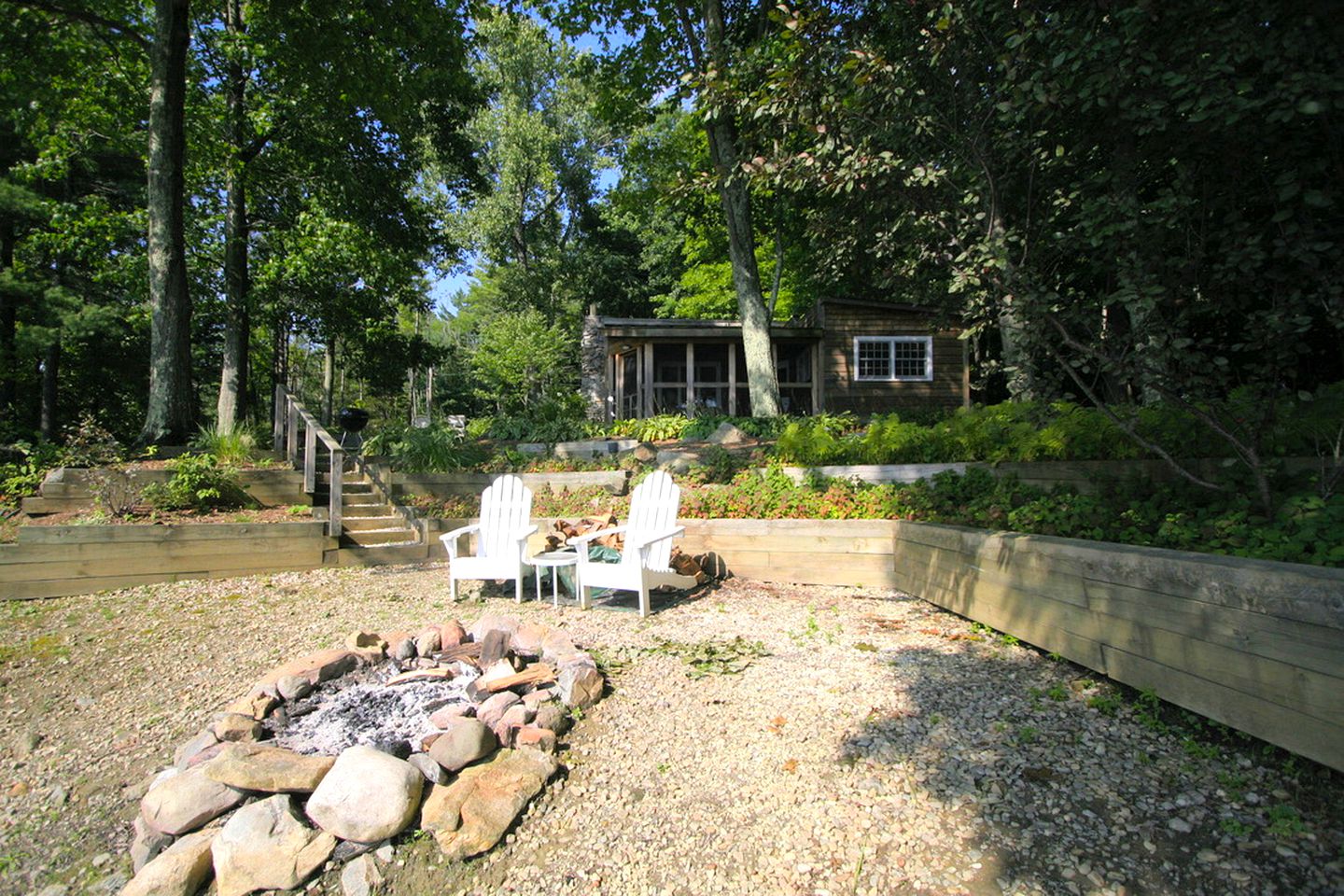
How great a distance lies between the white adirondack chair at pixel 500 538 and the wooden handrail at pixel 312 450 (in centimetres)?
196

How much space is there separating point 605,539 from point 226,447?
467 cm

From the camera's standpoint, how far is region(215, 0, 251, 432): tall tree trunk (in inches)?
440

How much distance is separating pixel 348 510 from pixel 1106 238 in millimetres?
7159

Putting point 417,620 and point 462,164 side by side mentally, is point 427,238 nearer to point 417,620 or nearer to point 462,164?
point 462,164

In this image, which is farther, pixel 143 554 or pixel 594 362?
pixel 594 362

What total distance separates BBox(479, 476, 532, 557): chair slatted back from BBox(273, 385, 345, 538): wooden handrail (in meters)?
2.07

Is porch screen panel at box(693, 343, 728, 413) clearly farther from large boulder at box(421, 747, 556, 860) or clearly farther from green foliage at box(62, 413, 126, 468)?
large boulder at box(421, 747, 556, 860)

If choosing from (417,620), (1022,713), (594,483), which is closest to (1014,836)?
(1022,713)

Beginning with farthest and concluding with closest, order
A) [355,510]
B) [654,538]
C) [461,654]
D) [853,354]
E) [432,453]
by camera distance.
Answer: [853,354], [432,453], [355,510], [654,538], [461,654]

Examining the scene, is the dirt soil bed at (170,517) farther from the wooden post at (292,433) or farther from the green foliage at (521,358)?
the green foliage at (521,358)

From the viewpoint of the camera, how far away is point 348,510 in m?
7.38

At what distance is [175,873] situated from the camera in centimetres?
190

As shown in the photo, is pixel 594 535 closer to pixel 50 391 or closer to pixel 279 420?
pixel 279 420

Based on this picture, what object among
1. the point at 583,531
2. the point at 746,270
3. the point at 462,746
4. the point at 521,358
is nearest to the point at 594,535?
the point at 583,531
